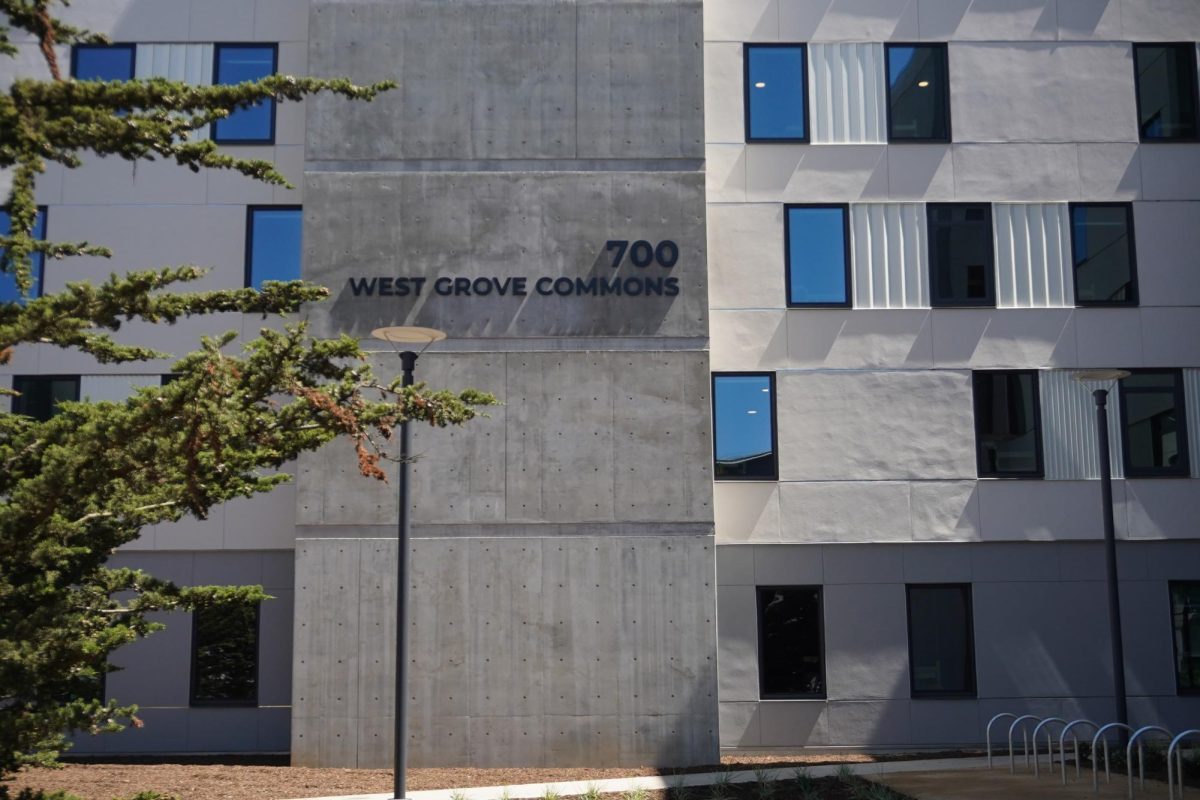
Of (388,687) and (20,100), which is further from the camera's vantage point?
(388,687)

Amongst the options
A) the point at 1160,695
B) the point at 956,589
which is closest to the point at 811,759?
the point at 956,589

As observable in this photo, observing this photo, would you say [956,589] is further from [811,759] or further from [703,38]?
[703,38]

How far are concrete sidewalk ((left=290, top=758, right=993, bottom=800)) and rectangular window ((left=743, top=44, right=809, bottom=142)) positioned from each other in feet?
32.9

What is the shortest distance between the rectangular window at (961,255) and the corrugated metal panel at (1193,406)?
11.1ft

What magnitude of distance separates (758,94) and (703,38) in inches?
64.3

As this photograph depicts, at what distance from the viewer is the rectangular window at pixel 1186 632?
19.9 metres

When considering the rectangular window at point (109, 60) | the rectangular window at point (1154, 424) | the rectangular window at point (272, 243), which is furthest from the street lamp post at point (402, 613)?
the rectangular window at point (1154, 424)

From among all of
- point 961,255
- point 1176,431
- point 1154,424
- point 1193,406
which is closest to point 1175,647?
point 1176,431

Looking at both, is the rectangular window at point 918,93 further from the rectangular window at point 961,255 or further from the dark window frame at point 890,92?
the rectangular window at point 961,255

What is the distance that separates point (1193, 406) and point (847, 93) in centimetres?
758

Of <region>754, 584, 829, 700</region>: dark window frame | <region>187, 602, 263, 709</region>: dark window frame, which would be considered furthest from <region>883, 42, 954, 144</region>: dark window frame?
<region>187, 602, 263, 709</region>: dark window frame

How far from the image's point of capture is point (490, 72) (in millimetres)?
19125

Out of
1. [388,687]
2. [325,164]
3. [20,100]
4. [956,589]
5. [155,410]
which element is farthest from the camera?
[956,589]

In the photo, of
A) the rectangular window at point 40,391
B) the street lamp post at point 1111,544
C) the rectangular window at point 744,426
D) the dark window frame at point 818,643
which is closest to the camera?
the street lamp post at point 1111,544
